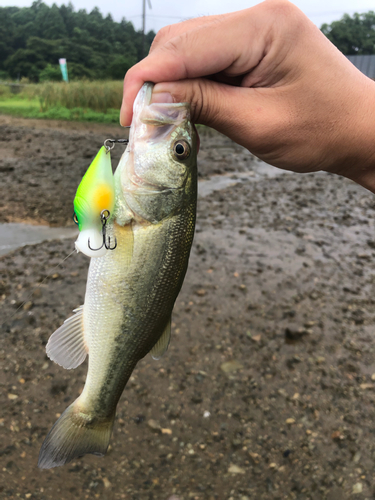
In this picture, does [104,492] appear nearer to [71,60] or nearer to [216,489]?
[216,489]

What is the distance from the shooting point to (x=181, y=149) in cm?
168

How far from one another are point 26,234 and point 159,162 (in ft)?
15.9

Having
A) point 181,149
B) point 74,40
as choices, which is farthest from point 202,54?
point 74,40

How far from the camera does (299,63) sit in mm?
1790

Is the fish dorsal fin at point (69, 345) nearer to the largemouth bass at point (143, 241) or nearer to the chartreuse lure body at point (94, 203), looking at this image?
the largemouth bass at point (143, 241)

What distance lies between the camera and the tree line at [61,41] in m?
47.4

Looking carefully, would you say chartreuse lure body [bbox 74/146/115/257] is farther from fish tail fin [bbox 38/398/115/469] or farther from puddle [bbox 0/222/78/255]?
puddle [bbox 0/222/78/255]

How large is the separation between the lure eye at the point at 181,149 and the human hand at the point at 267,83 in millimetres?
204

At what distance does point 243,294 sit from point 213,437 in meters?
2.04

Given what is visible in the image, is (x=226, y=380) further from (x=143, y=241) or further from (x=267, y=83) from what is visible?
(x=267, y=83)

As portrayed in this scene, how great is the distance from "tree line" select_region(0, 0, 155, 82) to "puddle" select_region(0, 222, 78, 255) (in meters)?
36.0

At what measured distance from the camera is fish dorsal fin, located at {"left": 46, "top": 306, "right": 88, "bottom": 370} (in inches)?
70.3

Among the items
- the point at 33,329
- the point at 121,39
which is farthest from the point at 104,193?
the point at 121,39

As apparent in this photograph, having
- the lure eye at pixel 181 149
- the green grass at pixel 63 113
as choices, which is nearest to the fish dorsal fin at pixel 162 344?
the lure eye at pixel 181 149
